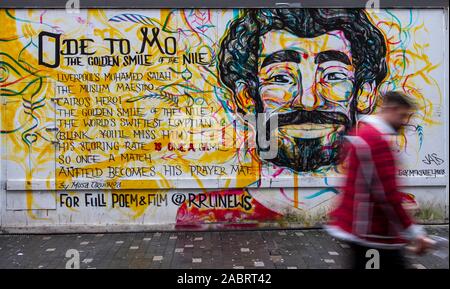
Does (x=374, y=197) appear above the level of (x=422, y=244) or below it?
above

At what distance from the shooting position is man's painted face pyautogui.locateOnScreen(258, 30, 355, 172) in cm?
662

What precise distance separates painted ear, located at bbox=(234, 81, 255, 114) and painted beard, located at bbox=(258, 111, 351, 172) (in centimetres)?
38

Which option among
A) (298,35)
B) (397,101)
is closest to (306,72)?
(298,35)

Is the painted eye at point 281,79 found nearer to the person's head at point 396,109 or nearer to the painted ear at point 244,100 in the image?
the painted ear at point 244,100

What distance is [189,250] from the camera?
5.73 meters

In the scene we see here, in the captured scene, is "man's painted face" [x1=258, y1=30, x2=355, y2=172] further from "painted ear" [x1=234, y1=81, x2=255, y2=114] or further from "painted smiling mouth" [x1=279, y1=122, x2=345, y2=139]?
"painted ear" [x1=234, y1=81, x2=255, y2=114]

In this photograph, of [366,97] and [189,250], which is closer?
[189,250]

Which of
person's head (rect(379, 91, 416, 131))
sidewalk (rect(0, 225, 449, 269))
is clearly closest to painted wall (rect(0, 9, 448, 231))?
sidewalk (rect(0, 225, 449, 269))

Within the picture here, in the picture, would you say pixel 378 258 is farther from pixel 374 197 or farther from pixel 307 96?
pixel 307 96

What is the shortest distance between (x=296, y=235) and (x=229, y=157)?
1500 mm

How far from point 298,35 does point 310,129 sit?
142cm

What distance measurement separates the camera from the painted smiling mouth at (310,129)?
6.65 metres
